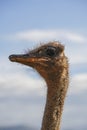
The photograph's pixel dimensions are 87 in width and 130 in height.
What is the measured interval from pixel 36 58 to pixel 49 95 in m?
0.82

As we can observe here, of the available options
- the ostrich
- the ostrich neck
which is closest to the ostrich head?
the ostrich

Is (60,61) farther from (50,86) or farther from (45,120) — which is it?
(45,120)

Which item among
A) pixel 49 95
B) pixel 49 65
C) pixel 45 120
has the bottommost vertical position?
pixel 45 120

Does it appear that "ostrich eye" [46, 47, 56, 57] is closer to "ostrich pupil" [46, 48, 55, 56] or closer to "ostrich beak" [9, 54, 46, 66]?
"ostrich pupil" [46, 48, 55, 56]

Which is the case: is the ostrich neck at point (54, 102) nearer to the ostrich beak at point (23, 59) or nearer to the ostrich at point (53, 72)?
the ostrich at point (53, 72)

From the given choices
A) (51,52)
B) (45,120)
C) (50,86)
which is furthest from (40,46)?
(45,120)

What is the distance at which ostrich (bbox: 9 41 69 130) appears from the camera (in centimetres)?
838

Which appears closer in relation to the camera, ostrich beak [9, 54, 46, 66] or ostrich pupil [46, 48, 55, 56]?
ostrich beak [9, 54, 46, 66]

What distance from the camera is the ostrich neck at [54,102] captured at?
8.19 m

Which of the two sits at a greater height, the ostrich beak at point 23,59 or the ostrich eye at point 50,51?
the ostrich eye at point 50,51

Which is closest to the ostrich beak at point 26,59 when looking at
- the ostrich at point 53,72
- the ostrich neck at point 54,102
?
the ostrich at point 53,72

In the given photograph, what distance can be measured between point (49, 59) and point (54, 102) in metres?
0.86

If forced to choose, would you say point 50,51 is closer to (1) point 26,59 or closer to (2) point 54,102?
(1) point 26,59

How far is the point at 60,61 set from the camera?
344 inches
